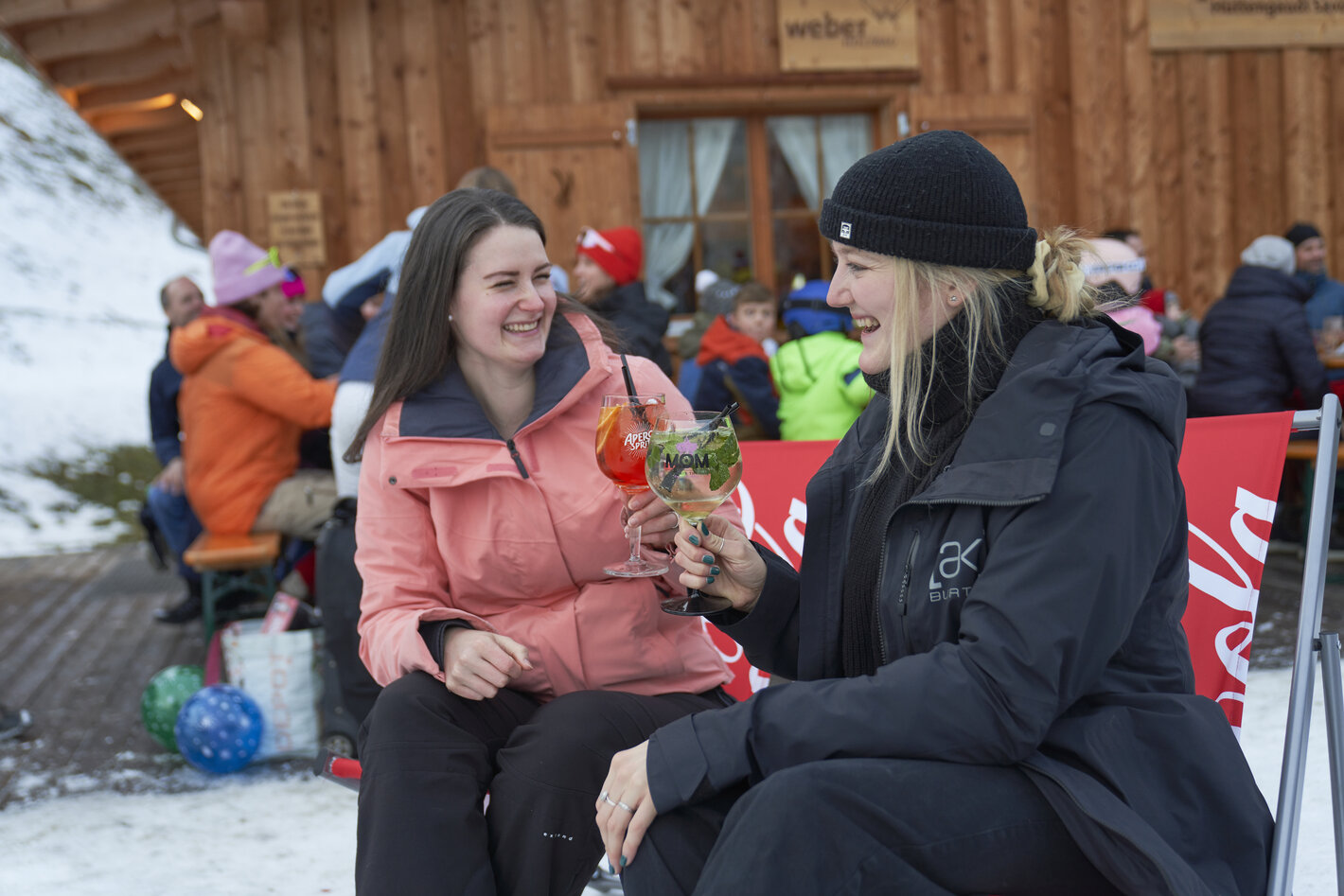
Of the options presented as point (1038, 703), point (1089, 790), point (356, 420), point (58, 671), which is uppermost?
point (356, 420)

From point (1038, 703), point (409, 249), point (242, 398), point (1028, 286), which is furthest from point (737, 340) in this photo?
point (1038, 703)

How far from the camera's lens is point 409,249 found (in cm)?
226

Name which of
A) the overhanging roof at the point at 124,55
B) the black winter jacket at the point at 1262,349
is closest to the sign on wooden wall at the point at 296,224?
the overhanging roof at the point at 124,55

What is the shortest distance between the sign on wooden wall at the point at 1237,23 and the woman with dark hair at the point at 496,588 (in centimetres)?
681

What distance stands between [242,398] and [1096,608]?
4.08 meters

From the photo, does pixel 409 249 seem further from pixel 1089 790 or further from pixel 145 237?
pixel 145 237

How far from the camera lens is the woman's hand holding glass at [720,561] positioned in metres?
1.72

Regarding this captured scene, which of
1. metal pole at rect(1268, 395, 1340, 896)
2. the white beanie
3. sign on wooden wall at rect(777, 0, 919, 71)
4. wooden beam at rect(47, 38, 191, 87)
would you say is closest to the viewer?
metal pole at rect(1268, 395, 1340, 896)

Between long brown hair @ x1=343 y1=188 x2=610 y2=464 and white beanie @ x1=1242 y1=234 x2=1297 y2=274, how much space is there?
497 cm

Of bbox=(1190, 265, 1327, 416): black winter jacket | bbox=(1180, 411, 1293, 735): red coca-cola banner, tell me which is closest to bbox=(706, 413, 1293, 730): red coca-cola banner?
bbox=(1180, 411, 1293, 735): red coca-cola banner

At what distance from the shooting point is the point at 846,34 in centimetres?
724

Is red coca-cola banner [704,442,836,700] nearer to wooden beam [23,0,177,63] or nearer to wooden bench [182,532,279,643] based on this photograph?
wooden bench [182,532,279,643]

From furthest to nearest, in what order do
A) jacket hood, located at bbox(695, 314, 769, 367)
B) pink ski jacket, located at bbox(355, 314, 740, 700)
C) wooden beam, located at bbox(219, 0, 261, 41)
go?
wooden beam, located at bbox(219, 0, 261, 41), jacket hood, located at bbox(695, 314, 769, 367), pink ski jacket, located at bbox(355, 314, 740, 700)

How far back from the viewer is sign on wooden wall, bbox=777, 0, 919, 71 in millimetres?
7160
